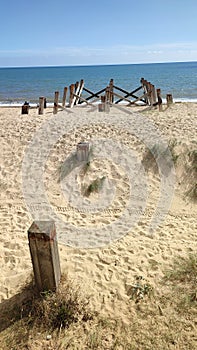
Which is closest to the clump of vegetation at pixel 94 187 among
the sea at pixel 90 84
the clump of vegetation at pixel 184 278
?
the clump of vegetation at pixel 184 278

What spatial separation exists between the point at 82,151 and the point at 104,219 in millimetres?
2676

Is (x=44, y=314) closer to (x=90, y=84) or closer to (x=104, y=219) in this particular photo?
(x=104, y=219)

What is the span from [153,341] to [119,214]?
3.00 metres

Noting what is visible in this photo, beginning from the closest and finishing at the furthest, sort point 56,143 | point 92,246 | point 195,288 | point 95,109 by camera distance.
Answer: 1. point 195,288
2. point 92,246
3. point 56,143
4. point 95,109

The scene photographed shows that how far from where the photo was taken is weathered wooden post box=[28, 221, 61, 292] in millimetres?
3350

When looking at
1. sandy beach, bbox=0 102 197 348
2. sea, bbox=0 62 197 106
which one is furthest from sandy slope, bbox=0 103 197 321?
sea, bbox=0 62 197 106

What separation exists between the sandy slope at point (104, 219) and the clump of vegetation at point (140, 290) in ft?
0.33

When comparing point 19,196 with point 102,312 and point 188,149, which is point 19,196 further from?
point 188,149

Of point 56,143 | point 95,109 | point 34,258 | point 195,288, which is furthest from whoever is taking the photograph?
point 95,109

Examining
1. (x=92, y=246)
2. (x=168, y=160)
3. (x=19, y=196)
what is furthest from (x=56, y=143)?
(x=92, y=246)

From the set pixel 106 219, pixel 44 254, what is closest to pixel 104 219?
pixel 106 219

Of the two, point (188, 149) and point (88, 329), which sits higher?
point (188, 149)

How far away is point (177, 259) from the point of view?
4.52 meters

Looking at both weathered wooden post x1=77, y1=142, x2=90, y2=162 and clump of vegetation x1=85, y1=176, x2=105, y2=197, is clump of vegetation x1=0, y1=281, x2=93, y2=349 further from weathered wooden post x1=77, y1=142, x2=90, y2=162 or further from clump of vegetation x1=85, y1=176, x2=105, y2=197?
weathered wooden post x1=77, y1=142, x2=90, y2=162
